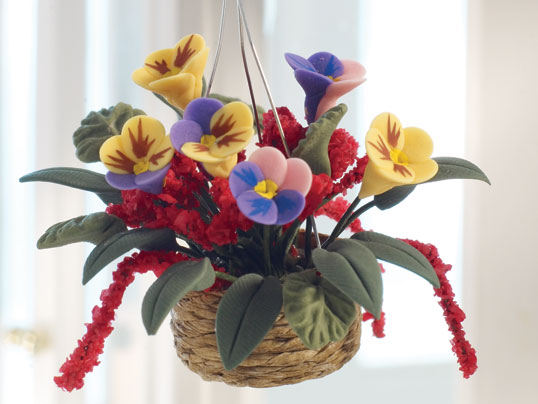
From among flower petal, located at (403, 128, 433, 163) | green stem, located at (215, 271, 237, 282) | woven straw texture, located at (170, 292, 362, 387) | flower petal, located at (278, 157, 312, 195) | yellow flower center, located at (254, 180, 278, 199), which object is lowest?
woven straw texture, located at (170, 292, 362, 387)

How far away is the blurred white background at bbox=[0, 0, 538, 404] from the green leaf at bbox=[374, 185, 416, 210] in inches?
32.0

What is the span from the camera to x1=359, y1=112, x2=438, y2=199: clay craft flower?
70 centimetres

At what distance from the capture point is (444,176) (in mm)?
803

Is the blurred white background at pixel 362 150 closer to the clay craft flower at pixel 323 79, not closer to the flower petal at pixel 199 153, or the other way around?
the clay craft flower at pixel 323 79

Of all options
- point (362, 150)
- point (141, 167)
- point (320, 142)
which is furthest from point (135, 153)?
point (362, 150)

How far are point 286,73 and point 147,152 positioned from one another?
0.98 metres

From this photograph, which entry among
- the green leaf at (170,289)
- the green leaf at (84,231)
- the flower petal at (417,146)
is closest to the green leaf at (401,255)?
the flower petal at (417,146)

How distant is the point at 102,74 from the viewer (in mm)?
1527

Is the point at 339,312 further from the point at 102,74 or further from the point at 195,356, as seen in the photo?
the point at 102,74

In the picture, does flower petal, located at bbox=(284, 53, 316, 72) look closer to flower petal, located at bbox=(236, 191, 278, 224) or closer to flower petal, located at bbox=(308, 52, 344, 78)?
flower petal, located at bbox=(308, 52, 344, 78)

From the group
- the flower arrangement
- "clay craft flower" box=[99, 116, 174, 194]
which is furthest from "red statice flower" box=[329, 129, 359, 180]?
"clay craft flower" box=[99, 116, 174, 194]

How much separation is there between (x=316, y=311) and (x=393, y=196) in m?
0.23

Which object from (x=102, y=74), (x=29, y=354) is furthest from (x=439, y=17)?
(x=29, y=354)

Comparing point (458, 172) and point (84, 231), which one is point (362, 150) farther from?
point (84, 231)
